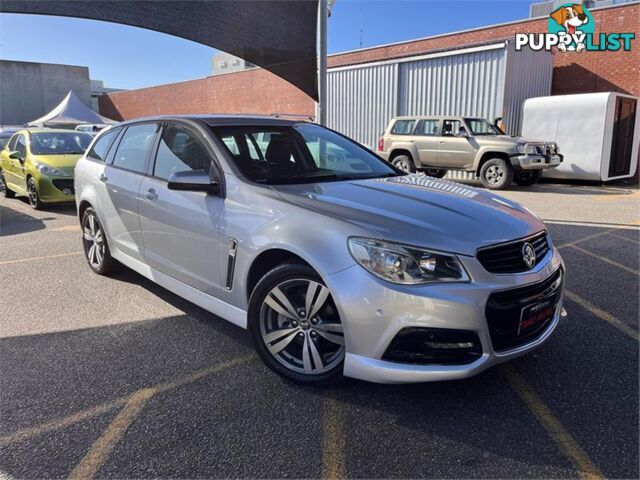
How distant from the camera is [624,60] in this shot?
14.7 m

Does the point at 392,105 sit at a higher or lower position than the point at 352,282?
higher

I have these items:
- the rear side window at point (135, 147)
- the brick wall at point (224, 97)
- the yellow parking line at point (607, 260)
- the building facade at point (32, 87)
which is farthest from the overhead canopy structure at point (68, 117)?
the yellow parking line at point (607, 260)

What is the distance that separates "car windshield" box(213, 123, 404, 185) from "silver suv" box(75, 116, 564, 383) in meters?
0.02

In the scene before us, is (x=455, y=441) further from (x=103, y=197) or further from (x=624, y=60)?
(x=624, y=60)

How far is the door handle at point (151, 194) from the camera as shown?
3969 mm

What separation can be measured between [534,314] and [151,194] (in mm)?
2938

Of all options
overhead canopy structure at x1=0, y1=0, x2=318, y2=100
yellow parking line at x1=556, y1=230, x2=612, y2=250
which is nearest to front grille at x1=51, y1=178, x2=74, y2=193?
overhead canopy structure at x1=0, y1=0, x2=318, y2=100

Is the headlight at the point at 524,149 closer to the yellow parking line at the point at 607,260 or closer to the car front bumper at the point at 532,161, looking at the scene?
the car front bumper at the point at 532,161

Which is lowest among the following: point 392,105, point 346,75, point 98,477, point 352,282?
point 98,477

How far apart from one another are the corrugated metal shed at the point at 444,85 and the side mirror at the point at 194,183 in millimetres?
12981

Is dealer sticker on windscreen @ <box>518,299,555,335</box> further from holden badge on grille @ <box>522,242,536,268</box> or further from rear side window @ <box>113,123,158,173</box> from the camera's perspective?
rear side window @ <box>113,123,158,173</box>

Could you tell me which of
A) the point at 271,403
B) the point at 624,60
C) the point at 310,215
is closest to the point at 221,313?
the point at 271,403

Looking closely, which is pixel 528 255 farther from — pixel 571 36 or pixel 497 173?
pixel 571 36

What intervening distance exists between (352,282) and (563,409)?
1393 mm
